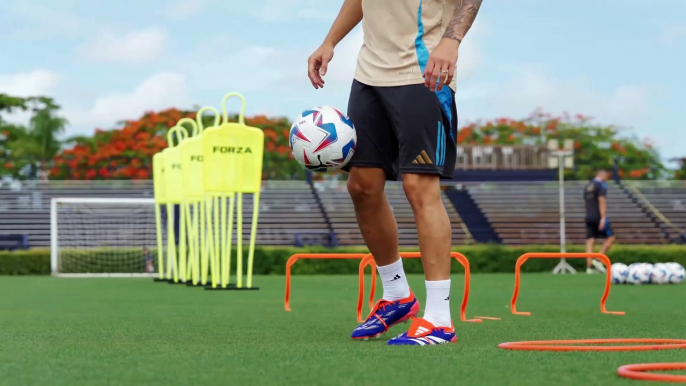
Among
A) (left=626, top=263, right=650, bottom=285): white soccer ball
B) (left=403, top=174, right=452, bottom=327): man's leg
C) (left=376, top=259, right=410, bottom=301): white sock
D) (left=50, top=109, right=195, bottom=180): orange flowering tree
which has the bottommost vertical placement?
(left=626, top=263, right=650, bottom=285): white soccer ball

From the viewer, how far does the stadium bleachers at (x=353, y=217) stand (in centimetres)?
2842

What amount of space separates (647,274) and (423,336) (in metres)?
8.92

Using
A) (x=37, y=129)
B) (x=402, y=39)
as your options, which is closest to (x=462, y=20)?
(x=402, y=39)

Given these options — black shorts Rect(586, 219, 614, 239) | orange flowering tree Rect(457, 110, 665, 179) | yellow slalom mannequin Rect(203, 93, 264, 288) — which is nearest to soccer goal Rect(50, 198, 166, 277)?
black shorts Rect(586, 219, 614, 239)

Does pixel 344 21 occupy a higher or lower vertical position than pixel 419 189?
higher

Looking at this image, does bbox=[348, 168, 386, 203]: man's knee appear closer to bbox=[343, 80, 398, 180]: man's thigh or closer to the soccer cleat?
bbox=[343, 80, 398, 180]: man's thigh

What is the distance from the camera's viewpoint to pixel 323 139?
13.9 feet

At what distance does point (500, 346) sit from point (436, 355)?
0.40 m

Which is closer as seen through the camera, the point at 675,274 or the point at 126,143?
the point at 675,274

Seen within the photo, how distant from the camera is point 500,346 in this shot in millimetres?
3658

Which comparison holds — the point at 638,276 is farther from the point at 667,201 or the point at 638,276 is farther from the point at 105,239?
the point at 667,201

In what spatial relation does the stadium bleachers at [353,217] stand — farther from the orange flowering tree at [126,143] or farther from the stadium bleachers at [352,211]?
the orange flowering tree at [126,143]

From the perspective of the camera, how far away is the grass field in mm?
2779

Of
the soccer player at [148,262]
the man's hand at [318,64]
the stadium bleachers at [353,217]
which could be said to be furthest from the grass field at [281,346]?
the stadium bleachers at [353,217]
